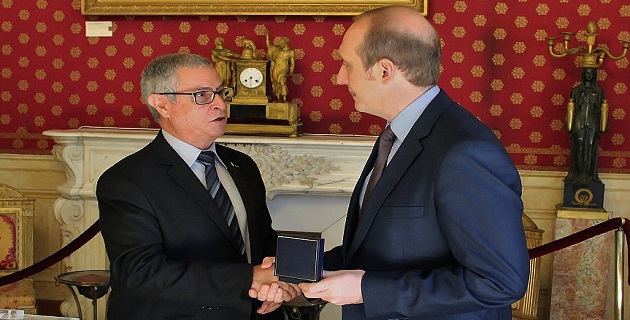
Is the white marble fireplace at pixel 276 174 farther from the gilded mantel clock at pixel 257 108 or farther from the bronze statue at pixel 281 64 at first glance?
the bronze statue at pixel 281 64

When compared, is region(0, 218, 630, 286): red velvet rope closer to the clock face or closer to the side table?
the side table

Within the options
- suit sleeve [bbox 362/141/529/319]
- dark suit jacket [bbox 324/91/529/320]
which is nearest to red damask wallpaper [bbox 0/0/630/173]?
dark suit jacket [bbox 324/91/529/320]

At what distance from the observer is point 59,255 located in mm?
5047

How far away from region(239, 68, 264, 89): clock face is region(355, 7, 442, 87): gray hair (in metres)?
3.69

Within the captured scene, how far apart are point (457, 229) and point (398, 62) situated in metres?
0.49

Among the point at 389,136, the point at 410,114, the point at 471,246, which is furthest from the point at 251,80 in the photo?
the point at 471,246

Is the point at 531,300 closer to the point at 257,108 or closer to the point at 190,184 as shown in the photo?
the point at 257,108

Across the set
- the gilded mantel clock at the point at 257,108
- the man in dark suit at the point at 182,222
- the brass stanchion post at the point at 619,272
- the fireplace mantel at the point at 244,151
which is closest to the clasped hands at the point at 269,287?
the man in dark suit at the point at 182,222

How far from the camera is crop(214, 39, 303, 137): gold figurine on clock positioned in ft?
19.5

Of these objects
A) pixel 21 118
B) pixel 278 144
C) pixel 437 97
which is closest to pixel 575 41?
pixel 278 144

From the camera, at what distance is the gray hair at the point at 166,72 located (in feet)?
10.5

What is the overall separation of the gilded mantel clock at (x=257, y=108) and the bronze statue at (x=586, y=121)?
1.92 m

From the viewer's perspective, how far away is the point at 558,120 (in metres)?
6.11

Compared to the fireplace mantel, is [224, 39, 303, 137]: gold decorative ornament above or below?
above
